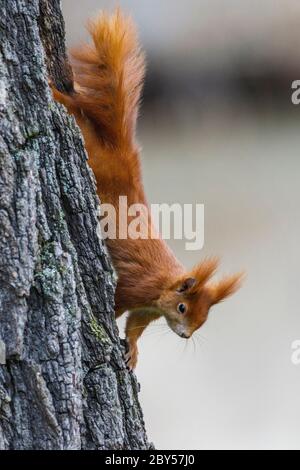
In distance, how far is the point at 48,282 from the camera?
189 cm

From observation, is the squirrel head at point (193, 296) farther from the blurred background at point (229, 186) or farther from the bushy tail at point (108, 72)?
the blurred background at point (229, 186)

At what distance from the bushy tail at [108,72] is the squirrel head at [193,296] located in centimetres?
44

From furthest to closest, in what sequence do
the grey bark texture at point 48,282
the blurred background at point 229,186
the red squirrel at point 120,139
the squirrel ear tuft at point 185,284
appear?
the blurred background at point 229,186, the squirrel ear tuft at point 185,284, the red squirrel at point 120,139, the grey bark texture at point 48,282

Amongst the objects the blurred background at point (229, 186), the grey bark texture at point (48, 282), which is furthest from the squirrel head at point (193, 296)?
the blurred background at point (229, 186)

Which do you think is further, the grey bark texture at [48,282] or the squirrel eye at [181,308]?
the squirrel eye at [181,308]

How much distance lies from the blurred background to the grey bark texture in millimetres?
2269

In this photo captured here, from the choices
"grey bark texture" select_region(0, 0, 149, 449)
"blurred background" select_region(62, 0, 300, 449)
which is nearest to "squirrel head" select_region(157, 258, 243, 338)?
"grey bark texture" select_region(0, 0, 149, 449)

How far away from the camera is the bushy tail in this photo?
8.03 feet

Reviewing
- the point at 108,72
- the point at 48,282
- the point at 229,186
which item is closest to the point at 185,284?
the point at 108,72

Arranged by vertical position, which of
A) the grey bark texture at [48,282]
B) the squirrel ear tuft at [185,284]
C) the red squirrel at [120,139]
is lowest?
the grey bark texture at [48,282]

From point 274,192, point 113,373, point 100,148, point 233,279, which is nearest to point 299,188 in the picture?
point 274,192

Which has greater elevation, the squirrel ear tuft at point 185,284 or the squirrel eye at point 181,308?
the squirrel ear tuft at point 185,284

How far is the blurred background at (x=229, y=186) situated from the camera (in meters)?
4.35

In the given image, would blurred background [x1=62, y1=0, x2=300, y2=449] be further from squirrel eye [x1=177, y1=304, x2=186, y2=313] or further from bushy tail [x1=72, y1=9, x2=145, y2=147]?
bushy tail [x1=72, y1=9, x2=145, y2=147]
